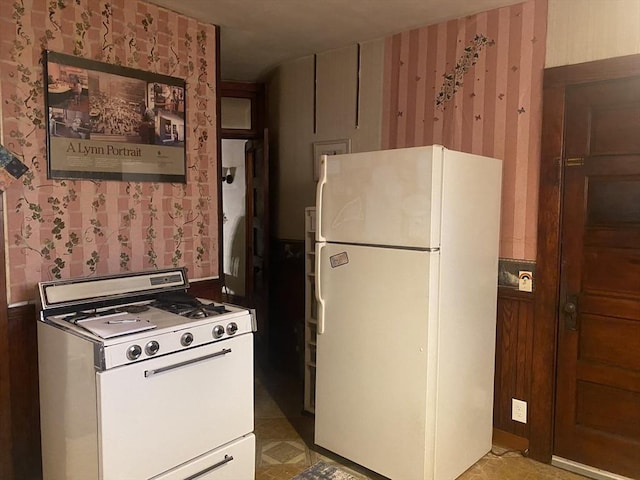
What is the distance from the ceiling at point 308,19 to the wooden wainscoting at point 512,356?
1.66m

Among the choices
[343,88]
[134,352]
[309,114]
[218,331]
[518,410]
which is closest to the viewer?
[134,352]

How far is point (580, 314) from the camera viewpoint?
2.57m

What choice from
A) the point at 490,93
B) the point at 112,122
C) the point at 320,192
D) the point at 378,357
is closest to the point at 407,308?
the point at 378,357

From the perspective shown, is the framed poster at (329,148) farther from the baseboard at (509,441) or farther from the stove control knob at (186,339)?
the baseboard at (509,441)

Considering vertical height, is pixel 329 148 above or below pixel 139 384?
above

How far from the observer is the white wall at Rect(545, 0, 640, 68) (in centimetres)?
234

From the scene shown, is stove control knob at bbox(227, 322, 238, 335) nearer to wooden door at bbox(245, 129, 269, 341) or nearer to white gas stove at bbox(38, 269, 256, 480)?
white gas stove at bbox(38, 269, 256, 480)

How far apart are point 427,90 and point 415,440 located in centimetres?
205

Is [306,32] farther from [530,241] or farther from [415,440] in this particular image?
[415,440]

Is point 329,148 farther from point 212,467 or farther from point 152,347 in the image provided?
point 212,467

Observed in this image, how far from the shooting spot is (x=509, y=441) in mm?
2811

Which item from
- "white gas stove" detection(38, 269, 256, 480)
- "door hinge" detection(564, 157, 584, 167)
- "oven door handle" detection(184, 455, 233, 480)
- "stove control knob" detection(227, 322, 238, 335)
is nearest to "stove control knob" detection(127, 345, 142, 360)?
"white gas stove" detection(38, 269, 256, 480)

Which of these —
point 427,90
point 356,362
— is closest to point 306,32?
point 427,90

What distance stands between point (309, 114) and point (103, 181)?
1.71 m
